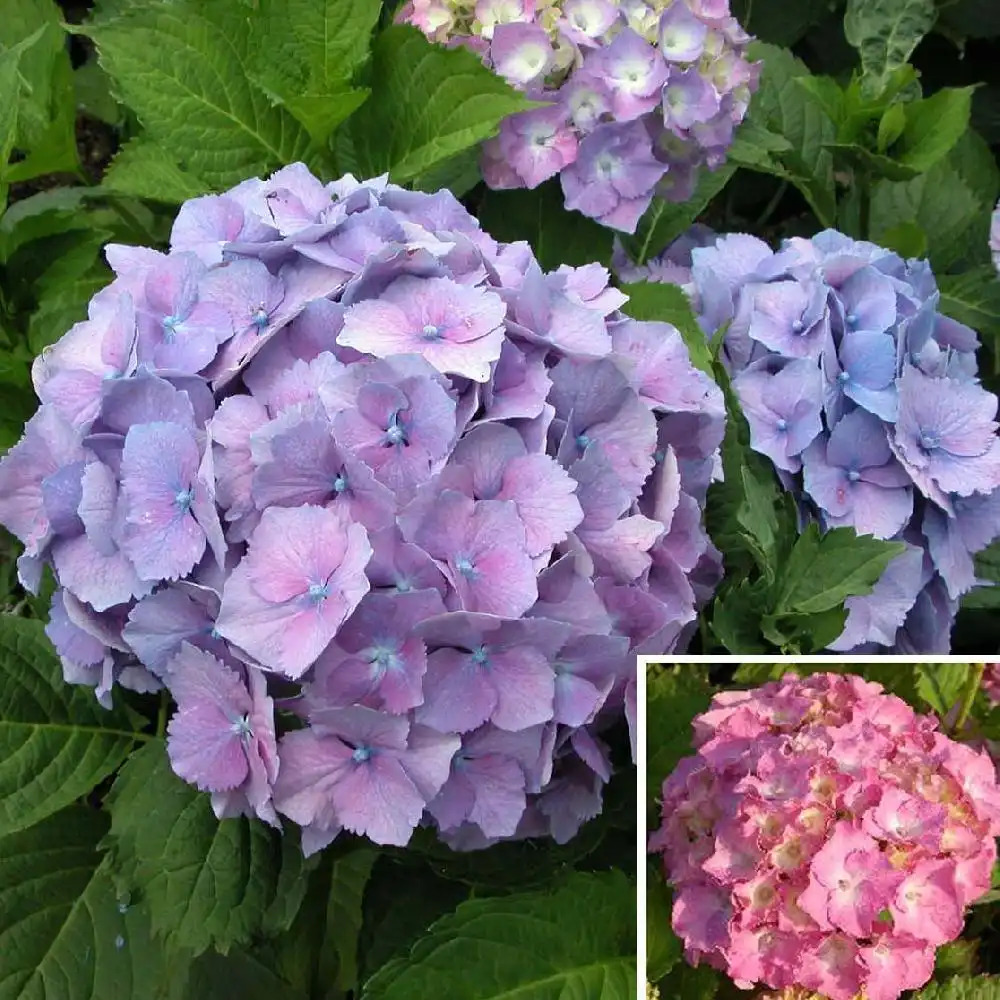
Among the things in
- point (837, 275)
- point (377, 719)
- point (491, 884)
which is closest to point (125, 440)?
point (377, 719)

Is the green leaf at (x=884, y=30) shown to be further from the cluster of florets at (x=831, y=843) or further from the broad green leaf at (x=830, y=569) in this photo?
the cluster of florets at (x=831, y=843)

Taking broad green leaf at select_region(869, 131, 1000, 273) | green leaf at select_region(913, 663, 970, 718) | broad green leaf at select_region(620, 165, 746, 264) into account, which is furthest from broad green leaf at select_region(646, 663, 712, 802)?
broad green leaf at select_region(869, 131, 1000, 273)

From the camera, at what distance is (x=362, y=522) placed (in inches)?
33.2

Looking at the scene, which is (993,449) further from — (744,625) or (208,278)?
(208,278)

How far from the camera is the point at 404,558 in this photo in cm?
84

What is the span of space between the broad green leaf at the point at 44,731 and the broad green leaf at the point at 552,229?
2.51 ft

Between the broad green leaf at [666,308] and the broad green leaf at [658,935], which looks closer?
the broad green leaf at [658,935]

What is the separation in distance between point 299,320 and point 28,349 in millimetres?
568

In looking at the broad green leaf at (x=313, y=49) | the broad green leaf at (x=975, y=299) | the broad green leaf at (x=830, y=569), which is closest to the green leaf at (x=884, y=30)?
the broad green leaf at (x=975, y=299)

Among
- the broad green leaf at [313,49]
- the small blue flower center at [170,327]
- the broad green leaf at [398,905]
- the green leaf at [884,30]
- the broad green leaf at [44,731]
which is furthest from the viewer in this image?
the green leaf at [884,30]

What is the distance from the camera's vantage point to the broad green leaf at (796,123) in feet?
5.36

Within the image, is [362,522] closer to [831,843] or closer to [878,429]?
[831,843]

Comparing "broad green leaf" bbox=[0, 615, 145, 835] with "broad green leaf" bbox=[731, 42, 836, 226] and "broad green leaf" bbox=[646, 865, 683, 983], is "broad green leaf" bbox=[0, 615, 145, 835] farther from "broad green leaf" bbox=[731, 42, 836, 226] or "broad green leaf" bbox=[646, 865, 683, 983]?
"broad green leaf" bbox=[731, 42, 836, 226]

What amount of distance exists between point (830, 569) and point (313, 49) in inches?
30.9
